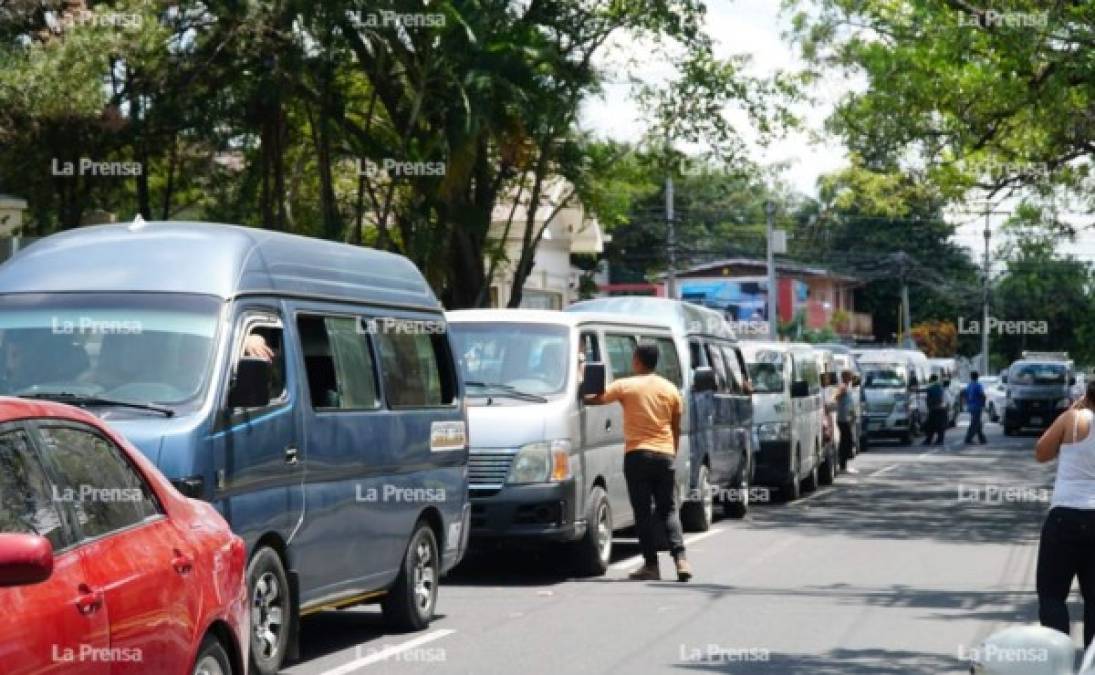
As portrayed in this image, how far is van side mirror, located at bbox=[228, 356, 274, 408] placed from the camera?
31.6 feet

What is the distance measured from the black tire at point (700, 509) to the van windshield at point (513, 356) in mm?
4362

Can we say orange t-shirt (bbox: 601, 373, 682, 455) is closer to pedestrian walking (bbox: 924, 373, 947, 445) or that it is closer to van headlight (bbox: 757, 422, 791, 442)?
van headlight (bbox: 757, 422, 791, 442)

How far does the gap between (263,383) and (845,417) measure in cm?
2629

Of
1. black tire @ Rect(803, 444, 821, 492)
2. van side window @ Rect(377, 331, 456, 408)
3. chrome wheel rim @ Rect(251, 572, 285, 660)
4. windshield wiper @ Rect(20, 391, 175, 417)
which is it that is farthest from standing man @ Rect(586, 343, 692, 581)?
black tire @ Rect(803, 444, 821, 492)

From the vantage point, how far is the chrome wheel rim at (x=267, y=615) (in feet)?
32.7

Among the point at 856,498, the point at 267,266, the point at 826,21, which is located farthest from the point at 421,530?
the point at 826,21

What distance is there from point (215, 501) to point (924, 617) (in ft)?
19.4

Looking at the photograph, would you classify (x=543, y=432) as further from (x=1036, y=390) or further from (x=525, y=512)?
(x=1036, y=390)

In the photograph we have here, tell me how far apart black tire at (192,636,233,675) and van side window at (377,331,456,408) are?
486 centimetres

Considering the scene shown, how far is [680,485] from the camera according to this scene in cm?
1883

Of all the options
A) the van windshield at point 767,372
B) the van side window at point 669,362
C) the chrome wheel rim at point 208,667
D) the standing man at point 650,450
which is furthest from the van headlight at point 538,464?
the van windshield at point 767,372

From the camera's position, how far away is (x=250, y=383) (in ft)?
31.7

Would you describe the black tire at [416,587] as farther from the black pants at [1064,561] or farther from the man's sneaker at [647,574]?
the black pants at [1064,561]

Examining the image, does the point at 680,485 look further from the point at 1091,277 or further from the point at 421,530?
the point at 1091,277
